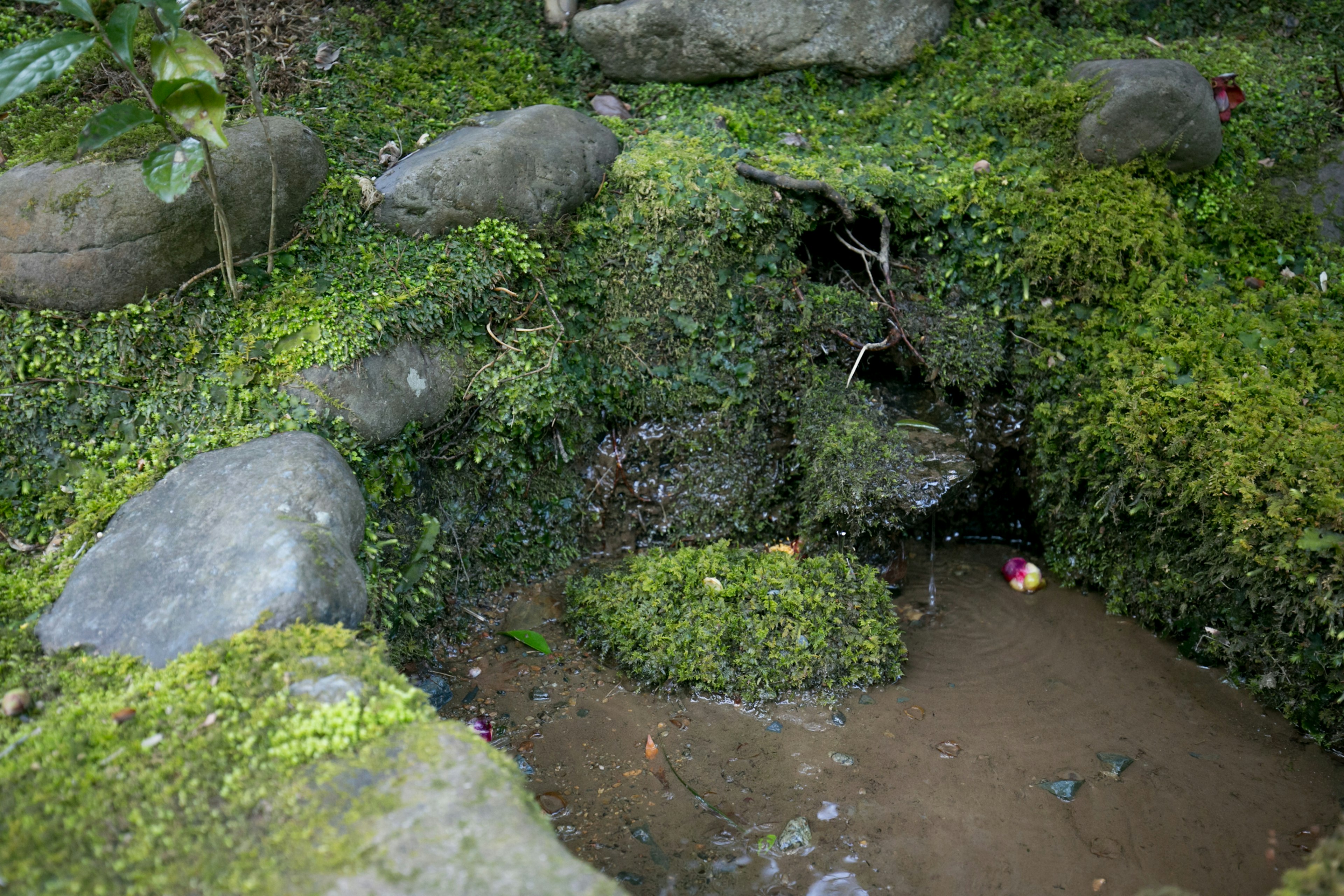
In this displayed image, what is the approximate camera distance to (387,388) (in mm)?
3883

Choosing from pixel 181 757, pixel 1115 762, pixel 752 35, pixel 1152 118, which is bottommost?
pixel 1115 762

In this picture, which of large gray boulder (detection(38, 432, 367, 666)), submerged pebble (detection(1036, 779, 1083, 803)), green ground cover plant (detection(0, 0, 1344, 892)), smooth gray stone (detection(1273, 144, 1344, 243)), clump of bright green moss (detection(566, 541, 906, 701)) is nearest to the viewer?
large gray boulder (detection(38, 432, 367, 666))

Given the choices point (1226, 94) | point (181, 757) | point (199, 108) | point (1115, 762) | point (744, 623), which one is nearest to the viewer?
point (181, 757)

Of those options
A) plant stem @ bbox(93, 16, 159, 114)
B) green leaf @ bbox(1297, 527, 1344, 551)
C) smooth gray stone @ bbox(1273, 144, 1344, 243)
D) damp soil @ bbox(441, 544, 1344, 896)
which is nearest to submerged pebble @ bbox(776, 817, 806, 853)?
damp soil @ bbox(441, 544, 1344, 896)

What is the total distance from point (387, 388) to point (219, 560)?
1.23m

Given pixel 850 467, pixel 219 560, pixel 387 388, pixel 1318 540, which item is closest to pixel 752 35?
pixel 850 467

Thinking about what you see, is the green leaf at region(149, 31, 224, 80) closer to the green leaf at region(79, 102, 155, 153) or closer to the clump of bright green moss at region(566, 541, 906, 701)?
the green leaf at region(79, 102, 155, 153)

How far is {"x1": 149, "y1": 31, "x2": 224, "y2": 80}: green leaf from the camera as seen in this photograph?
3156 millimetres

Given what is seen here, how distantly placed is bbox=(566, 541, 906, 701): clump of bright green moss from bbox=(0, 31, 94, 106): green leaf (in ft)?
10.2

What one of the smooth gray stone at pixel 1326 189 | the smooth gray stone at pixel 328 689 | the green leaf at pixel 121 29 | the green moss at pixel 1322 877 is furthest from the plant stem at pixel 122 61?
the smooth gray stone at pixel 1326 189

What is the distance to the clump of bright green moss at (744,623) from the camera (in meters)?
3.88

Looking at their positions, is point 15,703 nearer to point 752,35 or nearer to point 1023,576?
point 1023,576

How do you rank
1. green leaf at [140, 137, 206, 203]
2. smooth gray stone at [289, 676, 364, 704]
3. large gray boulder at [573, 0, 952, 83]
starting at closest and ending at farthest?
1. smooth gray stone at [289, 676, 364, 704]
2. green leaf at [140, 137, 206, 203]
3. large gray boulder at [573, 0, 952, 83]

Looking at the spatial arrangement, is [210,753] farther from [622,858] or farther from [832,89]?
[832,89]
